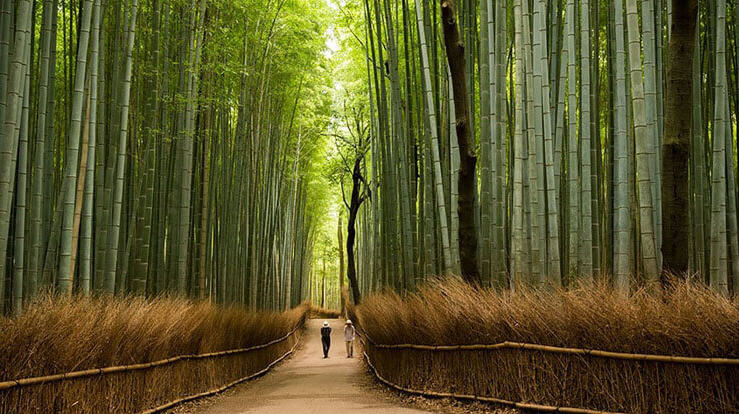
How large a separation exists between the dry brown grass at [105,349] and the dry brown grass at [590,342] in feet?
7.05

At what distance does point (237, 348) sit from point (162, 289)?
122cm

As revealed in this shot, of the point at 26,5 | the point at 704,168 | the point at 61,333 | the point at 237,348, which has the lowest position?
the point at 237,348

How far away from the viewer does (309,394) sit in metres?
7.09

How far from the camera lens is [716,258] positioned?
5238mm

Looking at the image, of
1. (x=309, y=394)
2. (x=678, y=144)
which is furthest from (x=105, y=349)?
(x=678, y=144)

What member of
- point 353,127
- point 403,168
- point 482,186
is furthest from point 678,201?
point 353,127

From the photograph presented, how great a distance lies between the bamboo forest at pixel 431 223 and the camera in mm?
3787

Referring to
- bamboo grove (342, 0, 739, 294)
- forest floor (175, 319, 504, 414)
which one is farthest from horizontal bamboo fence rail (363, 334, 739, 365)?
bamboo grove (342, 0, 739, 294)

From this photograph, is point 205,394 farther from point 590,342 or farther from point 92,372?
point 590,342

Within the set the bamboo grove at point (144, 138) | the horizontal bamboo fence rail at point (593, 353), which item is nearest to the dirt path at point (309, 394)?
the horizontal bamboo fence rail at point (593, 353)

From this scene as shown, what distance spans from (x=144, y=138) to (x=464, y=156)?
12.7ft

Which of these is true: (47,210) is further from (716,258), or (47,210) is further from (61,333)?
(716,258)

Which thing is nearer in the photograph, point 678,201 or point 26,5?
point 678,201

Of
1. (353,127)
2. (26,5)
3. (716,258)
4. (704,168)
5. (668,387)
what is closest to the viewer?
(668,387)
